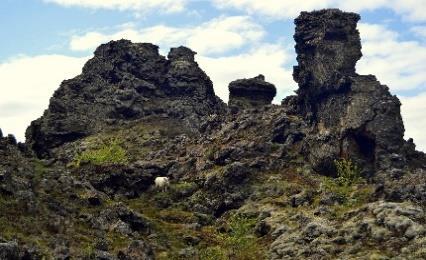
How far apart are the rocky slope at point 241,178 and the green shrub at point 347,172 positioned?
1.26 ft

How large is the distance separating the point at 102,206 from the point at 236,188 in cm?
3958

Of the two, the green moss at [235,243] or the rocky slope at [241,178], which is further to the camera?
the green moss at [235,243]

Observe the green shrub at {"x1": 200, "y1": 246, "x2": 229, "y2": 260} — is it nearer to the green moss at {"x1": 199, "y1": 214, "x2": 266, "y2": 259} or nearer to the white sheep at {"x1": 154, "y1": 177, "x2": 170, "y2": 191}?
the green moss at {"x1": 199, "y1": 214, "x2": 266, "y2": 259}

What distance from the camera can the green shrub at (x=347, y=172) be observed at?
456 feet

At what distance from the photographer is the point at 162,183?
472 feet

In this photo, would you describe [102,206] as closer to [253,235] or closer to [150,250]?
[150,250]

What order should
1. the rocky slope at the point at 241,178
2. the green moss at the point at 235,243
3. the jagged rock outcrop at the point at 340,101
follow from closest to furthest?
the rocky slope at the point at 241,178 < the green moss at the point at 235,243 < the jagged rock outcrop at the point at 340,101

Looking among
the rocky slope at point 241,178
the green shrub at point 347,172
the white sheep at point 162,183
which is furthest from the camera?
the white sheep at point 162,183

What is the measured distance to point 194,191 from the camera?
143m

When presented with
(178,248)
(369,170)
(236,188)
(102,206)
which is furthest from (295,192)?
(102,206)

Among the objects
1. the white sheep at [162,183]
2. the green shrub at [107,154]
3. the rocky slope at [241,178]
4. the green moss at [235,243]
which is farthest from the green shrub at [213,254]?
the green shrub at [107,154]

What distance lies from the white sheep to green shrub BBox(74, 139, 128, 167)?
21.9m

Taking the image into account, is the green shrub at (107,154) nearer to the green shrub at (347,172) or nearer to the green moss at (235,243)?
the green moss at (235,243)

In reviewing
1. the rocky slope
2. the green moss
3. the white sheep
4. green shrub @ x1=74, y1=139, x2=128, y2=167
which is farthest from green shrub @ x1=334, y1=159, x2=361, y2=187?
green shrub @ x1=74, y1=139, x2=128, y2=167
